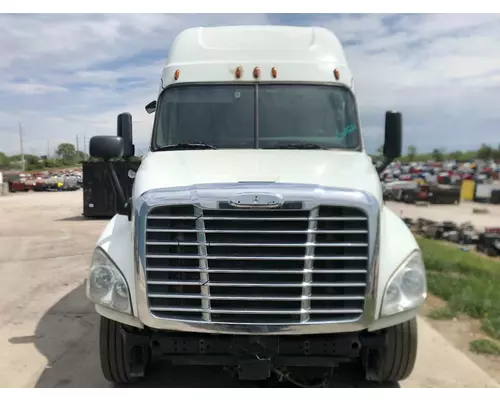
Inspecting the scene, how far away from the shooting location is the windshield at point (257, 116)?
531 centimetres

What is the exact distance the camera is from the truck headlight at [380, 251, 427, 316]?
4020 mm

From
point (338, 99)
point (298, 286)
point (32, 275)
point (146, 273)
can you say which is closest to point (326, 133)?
point (338, 99)

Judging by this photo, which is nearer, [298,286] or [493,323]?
[298,286]

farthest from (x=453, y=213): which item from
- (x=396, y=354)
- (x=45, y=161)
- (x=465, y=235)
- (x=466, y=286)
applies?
(x=45, y=161)

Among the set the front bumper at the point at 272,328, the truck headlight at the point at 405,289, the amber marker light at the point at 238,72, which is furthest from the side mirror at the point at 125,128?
the truck headlight at the point at 405,289

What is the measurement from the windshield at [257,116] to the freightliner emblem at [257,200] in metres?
1.44

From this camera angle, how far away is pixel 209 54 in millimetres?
6023

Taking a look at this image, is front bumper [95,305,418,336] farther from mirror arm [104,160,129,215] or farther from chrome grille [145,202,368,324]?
mirror arm [104,160,129,215]

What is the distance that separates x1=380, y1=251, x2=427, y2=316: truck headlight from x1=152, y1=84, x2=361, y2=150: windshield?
1.54 meters

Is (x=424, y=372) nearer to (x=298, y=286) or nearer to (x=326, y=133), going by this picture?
(x=298, y=286)

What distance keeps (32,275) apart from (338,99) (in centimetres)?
671

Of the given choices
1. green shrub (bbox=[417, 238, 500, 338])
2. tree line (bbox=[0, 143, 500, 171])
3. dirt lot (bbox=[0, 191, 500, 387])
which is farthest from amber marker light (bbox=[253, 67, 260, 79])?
tree line (bbox=[0, 143, 500, 171])

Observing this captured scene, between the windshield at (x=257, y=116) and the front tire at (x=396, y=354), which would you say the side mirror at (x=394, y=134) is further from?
the front tire at (x=396, y=354)

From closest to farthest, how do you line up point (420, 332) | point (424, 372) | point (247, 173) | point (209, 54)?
1. point (247, 173)
2. point (424, 372)
3. point (209, 54)
4. point (420, 332)
